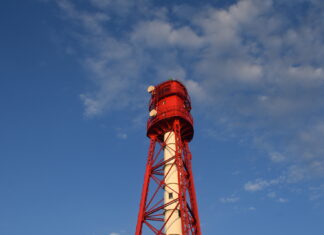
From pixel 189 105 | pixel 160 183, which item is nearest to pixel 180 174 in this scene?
pixel 160 183

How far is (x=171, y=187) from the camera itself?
37938mm

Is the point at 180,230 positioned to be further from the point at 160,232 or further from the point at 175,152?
the point at 175,152

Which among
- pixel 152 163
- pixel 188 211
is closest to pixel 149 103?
pixel 152 163

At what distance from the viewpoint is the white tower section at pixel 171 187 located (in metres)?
35.4

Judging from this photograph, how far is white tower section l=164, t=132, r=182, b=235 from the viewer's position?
3541 cm

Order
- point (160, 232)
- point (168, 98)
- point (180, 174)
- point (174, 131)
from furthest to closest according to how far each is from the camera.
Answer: point (168, 98)
point (174, 131)
point (180, 174)
point (160, 232)

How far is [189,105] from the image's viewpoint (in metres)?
45.3

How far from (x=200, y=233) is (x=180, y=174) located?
6371 mm

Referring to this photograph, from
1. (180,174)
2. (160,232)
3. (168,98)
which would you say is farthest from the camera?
(168,98)

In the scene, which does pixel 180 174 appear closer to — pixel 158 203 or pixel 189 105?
pixel 158 203

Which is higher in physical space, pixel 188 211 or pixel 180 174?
pixel 180 174

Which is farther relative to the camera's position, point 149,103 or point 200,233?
point 149,103

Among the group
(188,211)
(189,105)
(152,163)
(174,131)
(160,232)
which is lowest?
(160,232)

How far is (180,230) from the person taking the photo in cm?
3528
